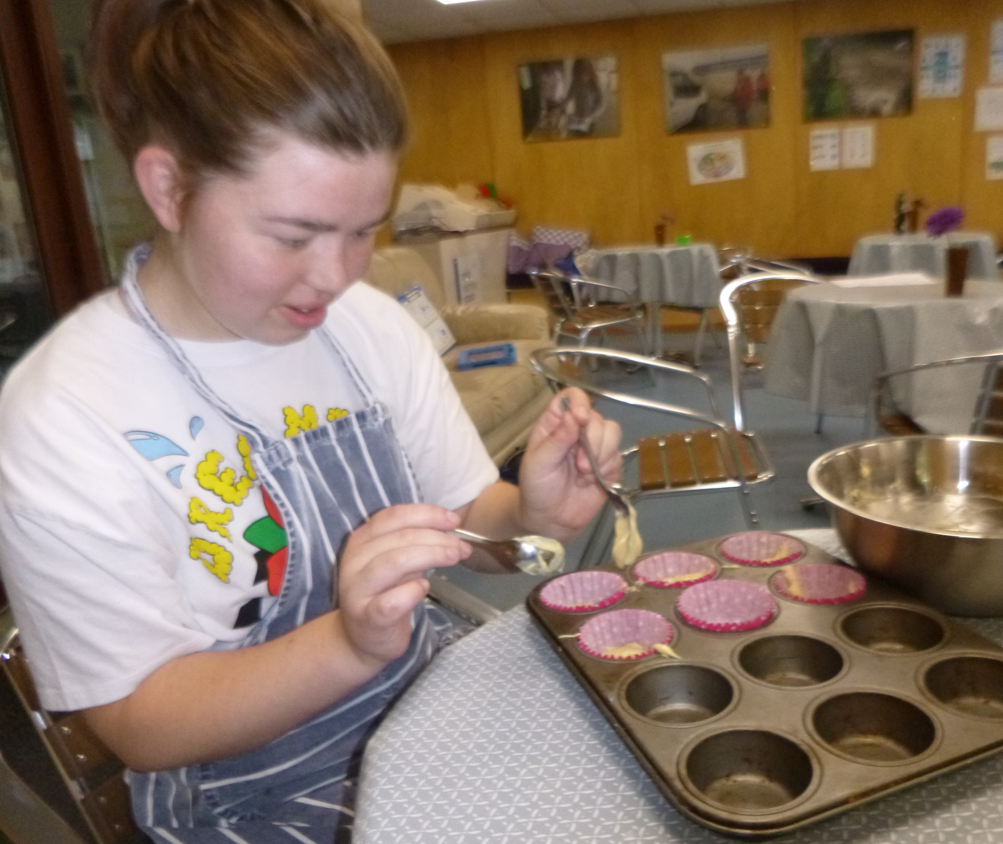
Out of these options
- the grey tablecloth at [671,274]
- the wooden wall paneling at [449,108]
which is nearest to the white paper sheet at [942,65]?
the grey tablecloth at [671,274]

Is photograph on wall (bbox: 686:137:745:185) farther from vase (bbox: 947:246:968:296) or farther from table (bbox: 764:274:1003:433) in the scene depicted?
vase (bbox: 947:246:968:296)

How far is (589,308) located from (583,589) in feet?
12.9

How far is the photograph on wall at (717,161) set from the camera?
6.07 meters

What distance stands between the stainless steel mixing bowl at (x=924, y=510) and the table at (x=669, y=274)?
3.89 metres

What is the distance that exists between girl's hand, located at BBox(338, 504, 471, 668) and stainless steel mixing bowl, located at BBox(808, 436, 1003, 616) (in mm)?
373

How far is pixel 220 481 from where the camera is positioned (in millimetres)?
783

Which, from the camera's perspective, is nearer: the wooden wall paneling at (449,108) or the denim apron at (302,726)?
the denim apron at (302,726)

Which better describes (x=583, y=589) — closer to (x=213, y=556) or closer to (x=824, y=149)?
(x=213, y=556)

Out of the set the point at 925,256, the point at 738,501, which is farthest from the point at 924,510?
the point at 925,256

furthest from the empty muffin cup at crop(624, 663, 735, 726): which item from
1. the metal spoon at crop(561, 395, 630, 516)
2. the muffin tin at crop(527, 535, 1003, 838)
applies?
the metal spoon at crop(561, 395, 630, 516)

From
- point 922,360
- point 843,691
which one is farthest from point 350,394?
point 922,360

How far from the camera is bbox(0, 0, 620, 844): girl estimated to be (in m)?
0.67

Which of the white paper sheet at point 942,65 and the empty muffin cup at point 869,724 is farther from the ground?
the white paper sheet at point 942,65

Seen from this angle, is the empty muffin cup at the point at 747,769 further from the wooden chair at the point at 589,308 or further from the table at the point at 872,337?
the wooden chair at the point at 589,308
